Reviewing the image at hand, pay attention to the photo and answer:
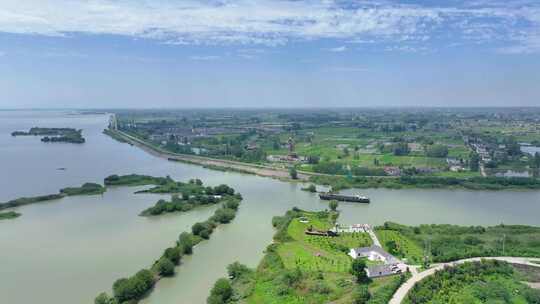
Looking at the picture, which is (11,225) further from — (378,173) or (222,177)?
(378,173)

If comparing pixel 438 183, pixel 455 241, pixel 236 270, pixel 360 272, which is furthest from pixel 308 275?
pixel 438 183

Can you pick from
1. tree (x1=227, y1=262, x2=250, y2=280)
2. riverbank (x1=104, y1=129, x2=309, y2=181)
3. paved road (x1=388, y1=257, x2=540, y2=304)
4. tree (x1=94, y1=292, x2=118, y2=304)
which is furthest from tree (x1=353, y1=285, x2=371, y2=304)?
riverbank (x1=104, y1=129, x2=309, y2=181)

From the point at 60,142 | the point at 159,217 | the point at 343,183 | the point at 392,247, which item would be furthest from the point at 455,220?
the point at 60,142

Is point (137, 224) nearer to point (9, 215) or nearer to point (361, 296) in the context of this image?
point (9, 215)

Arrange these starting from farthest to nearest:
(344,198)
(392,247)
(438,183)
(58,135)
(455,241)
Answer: (58,135)
(438,183)
(344,198)
(455,241)
(392,247)

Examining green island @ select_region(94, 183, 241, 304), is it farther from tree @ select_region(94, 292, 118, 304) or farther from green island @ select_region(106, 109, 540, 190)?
green island @ select_region(106, 109, 540, 190)

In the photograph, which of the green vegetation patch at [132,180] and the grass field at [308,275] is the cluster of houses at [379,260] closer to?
the grass field at [308,275]
